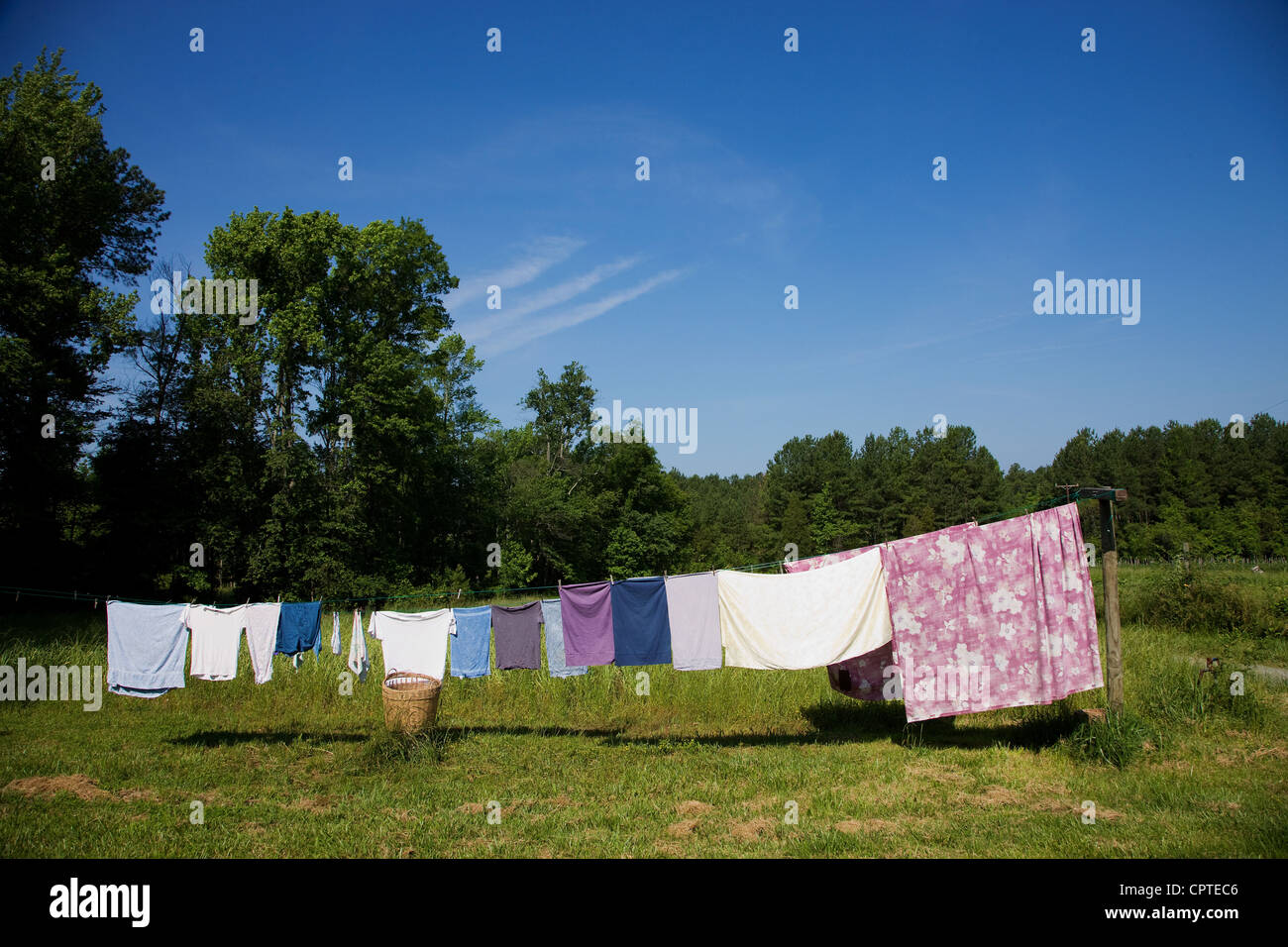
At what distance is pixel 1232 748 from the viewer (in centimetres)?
928

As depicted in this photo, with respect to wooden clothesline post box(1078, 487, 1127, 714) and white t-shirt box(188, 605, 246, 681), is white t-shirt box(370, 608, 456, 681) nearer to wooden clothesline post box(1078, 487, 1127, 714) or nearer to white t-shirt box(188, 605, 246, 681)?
white t-shirt box(188, 605, 246, 681)

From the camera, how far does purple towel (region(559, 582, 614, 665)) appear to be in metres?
10.6

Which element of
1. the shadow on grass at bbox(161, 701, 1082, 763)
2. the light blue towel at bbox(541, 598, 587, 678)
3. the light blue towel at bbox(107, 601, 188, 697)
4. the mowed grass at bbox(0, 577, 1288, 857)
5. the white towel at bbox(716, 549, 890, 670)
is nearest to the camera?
the mowed grass at bbox(0, 577, 1288, 857)

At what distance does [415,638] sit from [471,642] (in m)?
0.93

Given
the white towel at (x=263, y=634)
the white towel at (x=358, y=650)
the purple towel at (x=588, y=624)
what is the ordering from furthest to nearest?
the white towel at (x=358, y=650)
the white towel at (x=263, y=634)
the purple towel at (x=588, y=624)

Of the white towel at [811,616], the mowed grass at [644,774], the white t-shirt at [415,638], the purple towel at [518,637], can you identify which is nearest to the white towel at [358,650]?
the mowed grass at [644,774]

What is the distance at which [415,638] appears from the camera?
11508mm

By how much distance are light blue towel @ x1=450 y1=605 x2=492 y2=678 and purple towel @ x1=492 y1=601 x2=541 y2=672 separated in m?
0.21

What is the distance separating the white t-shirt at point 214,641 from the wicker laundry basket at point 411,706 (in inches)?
101

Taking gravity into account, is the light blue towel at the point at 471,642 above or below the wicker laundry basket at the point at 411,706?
above

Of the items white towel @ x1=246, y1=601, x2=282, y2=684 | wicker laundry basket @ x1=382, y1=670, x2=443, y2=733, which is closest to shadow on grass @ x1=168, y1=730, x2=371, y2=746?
wicker laundry basket @ x1=382, y1=670, x2=443, y2=733

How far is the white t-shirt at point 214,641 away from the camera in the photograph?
1112cm

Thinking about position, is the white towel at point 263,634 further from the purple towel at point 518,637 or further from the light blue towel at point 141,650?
Result: the purple towel at point 518,637
